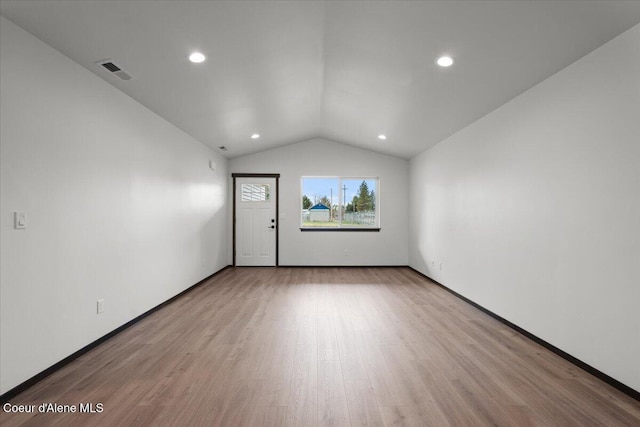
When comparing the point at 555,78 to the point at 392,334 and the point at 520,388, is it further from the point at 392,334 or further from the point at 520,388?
the point at 392,334

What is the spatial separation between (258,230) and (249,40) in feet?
14.3

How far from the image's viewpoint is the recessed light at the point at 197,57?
103 inches

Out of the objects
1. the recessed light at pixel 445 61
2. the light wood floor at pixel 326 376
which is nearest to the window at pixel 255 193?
the light wood floor at pixel 326 376

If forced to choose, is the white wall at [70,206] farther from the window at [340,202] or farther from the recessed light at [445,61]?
the window at [340,202]

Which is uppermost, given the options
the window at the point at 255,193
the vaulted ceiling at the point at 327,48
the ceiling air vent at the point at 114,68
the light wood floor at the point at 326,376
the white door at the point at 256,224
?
the vaulted ceiling at the point at 327,48

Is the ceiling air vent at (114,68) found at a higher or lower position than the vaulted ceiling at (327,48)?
lower

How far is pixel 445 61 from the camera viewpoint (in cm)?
271

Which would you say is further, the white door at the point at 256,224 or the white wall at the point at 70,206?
the white door at the point at 256,224

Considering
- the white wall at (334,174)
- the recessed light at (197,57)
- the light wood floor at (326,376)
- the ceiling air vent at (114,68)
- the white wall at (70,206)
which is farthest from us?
the white wall at (334,174)

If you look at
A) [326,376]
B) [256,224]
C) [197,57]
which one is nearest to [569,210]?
[326,376]

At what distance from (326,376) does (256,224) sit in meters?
4.67

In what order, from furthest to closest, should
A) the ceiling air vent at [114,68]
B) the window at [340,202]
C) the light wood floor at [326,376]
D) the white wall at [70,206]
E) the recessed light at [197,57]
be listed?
the window at [340,202] → the recessed light at [197,57] → the ceiling air vent at [114,68] → the white wall at [70,206] → the light wood floor at [326,376]

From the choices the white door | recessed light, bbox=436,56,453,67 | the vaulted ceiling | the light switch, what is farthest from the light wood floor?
the white door

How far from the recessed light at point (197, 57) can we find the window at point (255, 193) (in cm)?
384
